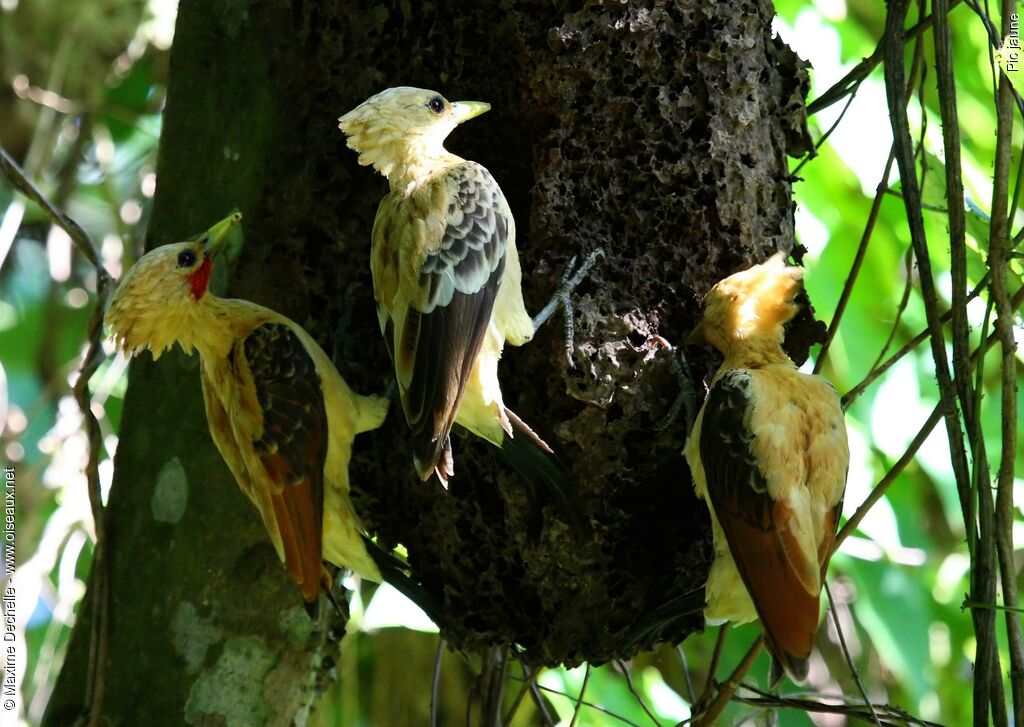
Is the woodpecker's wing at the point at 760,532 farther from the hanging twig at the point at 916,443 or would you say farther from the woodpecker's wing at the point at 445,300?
the woodpecker's wing at the point at 445,300

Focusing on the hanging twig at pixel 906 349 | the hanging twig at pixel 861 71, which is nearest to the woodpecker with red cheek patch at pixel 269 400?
the hanging twig at pixel 906 349

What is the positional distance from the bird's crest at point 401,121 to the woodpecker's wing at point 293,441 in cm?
45

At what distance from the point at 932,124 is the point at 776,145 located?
85 centimetres

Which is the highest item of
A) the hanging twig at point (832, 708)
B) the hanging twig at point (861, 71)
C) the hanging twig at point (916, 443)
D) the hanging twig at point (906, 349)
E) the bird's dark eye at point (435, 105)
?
the hanging twig at point (861, 71)

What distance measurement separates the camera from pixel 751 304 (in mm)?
2256

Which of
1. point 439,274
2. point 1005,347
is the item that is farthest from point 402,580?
point 1005,347

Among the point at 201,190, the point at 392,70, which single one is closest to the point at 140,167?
the point at 201,190

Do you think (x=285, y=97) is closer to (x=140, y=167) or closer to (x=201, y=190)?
(x=201, y=190)

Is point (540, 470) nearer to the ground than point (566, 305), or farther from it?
nearer to the ground

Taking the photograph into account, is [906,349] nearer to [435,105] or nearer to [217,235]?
[435,105]

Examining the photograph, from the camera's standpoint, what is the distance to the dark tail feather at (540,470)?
89.6 inches

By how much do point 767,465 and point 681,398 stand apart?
25 cm

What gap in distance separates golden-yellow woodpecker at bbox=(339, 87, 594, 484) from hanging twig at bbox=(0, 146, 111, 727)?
28.8 inches

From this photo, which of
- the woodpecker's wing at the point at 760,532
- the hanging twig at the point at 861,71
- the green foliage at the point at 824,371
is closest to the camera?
the woodpecker's wing at the point at 760,532
